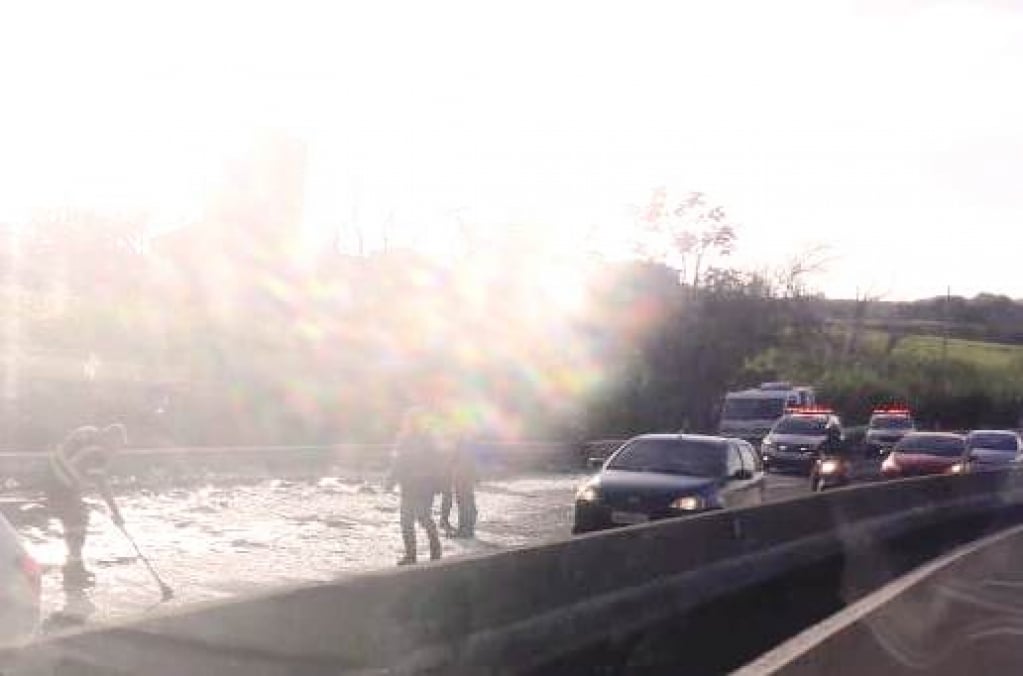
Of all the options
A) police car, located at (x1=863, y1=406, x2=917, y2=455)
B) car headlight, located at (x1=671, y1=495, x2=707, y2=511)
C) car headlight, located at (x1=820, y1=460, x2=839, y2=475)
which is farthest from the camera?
police car, located at (x1=863, y1=406, x2=917, y2=455)

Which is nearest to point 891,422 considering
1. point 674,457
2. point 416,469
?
point 674,457

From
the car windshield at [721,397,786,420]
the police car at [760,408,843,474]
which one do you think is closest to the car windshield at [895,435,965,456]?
the police car at [760,408,843,474]

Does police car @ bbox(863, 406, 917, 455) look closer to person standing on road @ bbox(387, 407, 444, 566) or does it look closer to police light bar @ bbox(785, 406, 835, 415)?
police light bar @ bbox(785, 406, 835, 415)

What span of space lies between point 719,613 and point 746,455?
8.43 m

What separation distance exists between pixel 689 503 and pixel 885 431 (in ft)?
123

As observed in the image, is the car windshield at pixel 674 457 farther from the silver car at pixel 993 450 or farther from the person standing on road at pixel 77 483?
the silver car at pixel 993 450

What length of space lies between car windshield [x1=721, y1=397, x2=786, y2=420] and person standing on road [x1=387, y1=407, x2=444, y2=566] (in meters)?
31.8

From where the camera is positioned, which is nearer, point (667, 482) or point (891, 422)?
point (667, 482)

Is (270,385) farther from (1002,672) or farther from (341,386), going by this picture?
(1002,672)

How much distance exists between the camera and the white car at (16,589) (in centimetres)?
736

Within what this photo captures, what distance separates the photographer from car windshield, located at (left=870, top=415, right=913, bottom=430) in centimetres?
5675

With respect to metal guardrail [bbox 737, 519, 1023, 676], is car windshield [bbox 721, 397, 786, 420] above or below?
above

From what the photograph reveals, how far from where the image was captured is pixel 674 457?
21625 mm

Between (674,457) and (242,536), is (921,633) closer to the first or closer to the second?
(674,457)
